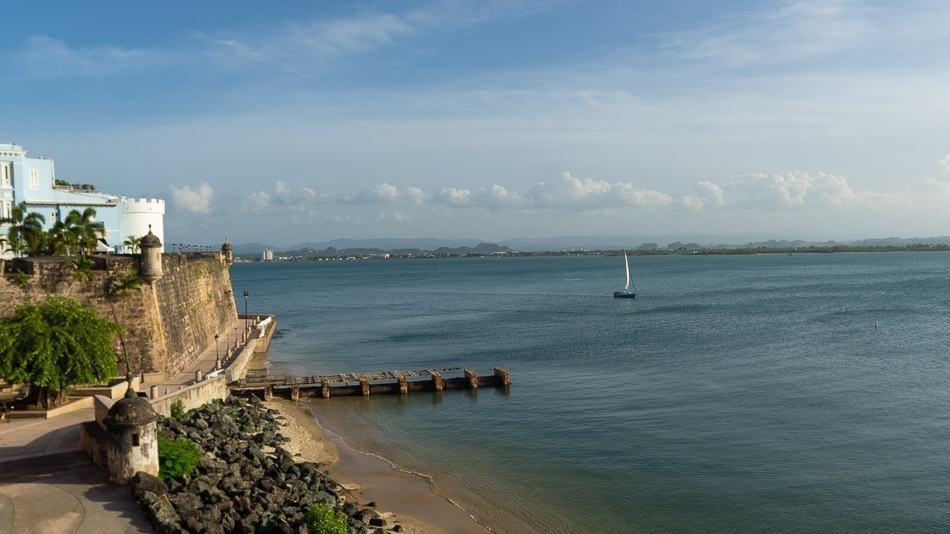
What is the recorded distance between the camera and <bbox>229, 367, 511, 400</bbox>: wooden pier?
41.4 meters

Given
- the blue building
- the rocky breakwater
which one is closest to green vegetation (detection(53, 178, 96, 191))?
the blue building

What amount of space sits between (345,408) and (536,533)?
1905cm

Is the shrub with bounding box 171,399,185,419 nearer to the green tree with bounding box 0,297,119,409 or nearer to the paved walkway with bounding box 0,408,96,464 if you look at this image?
the green tree with bounding box 0,297,119,409

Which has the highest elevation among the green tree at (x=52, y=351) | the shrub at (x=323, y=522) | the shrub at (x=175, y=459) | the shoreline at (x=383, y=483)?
the green tree at (x=52, y=351)

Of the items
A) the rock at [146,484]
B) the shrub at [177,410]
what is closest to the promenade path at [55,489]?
the rock at [146,484]

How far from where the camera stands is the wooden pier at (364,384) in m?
41.4

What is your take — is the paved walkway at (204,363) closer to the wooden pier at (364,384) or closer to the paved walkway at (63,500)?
the wooden pier at (364,384)

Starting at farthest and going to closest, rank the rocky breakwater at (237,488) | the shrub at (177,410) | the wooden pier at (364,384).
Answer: the wooden pier at (364,384)
the shrub at (177,410)
the rocky breakwater at (237,488)

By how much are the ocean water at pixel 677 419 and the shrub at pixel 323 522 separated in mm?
6056

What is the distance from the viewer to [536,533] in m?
22.6

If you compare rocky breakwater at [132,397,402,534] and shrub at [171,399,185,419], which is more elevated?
shrub at [171,399,185,419]

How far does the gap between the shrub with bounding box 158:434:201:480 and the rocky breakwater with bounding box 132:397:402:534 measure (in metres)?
0.25

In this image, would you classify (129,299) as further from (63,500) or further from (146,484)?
(146,484)

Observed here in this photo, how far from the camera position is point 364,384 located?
42469 millimetres
